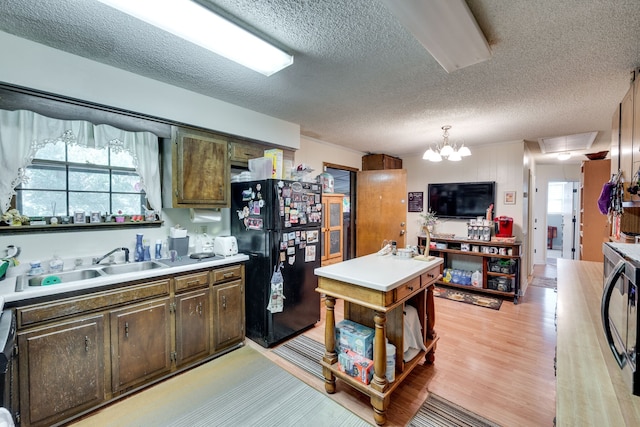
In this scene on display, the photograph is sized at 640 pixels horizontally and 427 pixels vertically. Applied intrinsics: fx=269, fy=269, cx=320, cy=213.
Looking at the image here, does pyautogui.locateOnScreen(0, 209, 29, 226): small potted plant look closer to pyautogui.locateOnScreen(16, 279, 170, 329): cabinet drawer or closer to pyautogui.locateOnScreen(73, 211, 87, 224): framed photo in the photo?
pyautogui.locateOnScreen(73, 211, 87, 224): framed photo

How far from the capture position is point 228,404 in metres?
1.91

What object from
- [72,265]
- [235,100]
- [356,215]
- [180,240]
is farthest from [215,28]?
[356,215]

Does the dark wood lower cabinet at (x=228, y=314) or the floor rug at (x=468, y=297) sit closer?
the dark wood lower cabinet at (x=228, y=314)

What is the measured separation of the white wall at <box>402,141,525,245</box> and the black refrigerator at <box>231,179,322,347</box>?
2.88 metres

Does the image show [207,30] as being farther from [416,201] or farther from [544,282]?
[544,282]

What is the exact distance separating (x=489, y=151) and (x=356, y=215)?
95.9 inches

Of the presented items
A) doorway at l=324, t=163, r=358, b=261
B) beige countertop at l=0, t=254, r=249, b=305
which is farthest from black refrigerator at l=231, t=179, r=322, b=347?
doorway at l=324, t=163, r=358, b=261

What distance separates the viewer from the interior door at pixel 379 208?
451 cm

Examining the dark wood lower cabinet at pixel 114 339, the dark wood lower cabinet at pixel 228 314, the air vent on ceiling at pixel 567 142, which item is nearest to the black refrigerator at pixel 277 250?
the dark wood lower cabinet at pixel 228 314

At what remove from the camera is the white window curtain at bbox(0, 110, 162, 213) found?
5.85 feet

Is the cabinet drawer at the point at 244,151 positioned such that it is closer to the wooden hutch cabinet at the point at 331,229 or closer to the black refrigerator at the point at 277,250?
the black refrigerator at the point at 277,250

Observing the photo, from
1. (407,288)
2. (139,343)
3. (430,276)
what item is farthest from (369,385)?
(139,343)

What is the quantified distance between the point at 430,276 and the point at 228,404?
1.80 m

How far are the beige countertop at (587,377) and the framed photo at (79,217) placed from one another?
2.94 metres
